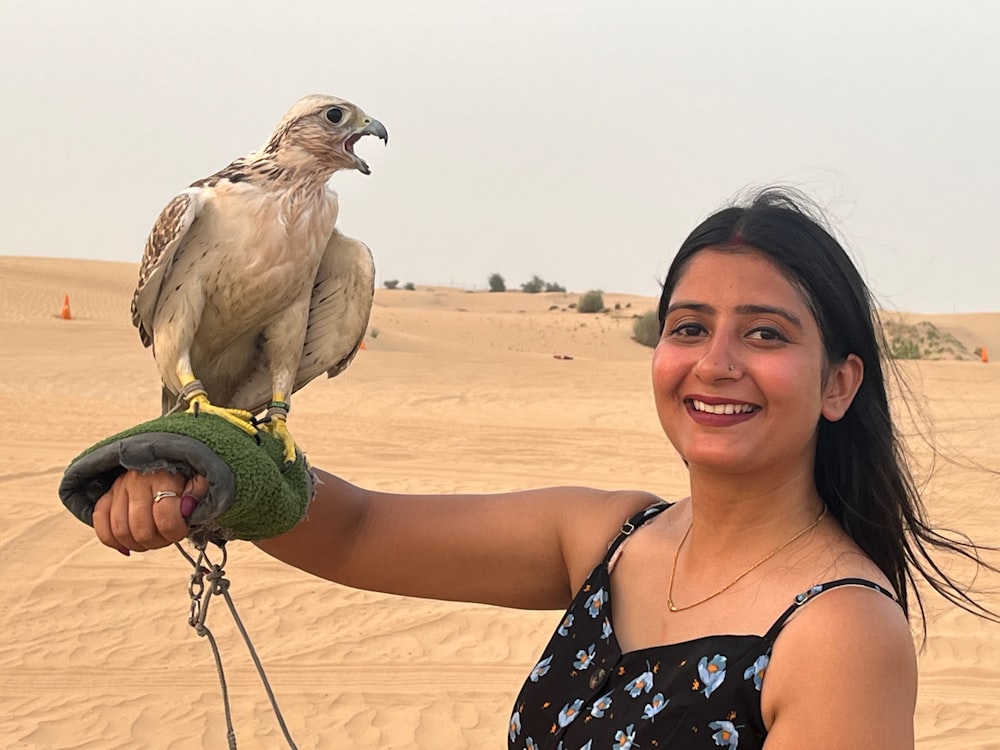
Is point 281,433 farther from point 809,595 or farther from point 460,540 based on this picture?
Result: point 809,595

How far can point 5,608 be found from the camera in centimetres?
541

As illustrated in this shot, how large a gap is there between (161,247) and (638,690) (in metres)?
1.33

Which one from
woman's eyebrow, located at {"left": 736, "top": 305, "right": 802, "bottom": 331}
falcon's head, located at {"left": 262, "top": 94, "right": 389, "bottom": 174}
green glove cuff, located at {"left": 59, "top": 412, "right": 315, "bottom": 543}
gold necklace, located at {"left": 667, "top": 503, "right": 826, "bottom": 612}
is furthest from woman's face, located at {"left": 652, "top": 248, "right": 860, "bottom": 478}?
falcon's head, located at {"left": 262, "top": 94, "right": 389, "bottom": 174}

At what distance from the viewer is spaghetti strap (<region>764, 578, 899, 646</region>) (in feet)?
4.68

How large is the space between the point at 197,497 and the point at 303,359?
2.53ft

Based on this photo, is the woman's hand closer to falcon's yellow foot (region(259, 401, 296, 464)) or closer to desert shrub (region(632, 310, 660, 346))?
falcon's yellow foot (region(259, 401, 296, 464))

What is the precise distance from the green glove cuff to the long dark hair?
0.81m

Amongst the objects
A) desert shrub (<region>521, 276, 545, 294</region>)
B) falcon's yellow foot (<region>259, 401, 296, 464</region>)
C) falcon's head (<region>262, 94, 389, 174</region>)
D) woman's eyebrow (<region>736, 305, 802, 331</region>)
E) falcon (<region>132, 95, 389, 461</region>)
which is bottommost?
desert shrub (<region>521, 276, 545, 294</region>)

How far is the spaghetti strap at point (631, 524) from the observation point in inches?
72.2

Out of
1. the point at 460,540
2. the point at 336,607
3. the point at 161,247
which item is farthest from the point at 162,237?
the point at 336,607

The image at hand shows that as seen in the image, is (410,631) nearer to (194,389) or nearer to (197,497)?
(194,389)

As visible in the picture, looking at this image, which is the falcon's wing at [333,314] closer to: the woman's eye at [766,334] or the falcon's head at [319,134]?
the falcon's head at [319,134]

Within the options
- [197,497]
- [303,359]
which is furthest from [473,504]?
[197,497]

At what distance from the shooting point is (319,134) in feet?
6.98
